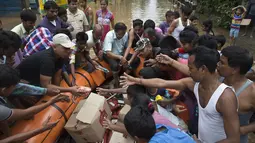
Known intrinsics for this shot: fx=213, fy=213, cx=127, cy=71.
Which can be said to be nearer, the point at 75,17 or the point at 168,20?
the point at 75,17

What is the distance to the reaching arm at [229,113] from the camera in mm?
1673

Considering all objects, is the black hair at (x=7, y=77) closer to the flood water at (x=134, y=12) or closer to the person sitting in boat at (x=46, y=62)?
the person sitting in boat at (x=46, y=62)

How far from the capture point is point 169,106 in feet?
9.96

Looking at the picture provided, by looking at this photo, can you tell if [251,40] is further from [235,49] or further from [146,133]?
[146,133]

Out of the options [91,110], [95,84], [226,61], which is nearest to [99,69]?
[95,84]

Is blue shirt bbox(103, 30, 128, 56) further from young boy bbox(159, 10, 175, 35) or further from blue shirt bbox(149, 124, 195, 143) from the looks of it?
blue shirt bbox(149, 124, 195, 143)

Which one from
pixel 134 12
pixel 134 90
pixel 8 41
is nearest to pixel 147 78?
pixel 134 90

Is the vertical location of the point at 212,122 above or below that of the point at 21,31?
below

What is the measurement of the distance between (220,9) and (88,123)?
1035 centimetres

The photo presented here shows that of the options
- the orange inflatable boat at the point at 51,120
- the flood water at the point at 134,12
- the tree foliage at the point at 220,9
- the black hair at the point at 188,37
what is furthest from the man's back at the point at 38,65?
the tree foliage at the point at 220,9

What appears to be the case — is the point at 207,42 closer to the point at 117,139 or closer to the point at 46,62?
the point at 117,139

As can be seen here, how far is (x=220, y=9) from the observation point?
10.9m

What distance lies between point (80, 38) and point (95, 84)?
1.13 metres

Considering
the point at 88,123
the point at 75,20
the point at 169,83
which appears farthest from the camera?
the point at 75,20
